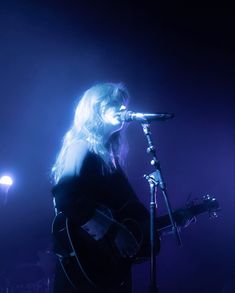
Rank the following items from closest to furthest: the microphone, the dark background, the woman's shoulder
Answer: the woman's shoulder, the microphone, the dark background

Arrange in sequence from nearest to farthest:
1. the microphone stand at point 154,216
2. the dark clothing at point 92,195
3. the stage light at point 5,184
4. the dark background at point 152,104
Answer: the microphone stand at point 154,216 → the dark clothing at point 92,195 → the dark background at point 152,104 → the stage light at point 5,184

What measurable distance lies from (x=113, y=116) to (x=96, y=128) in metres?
0.25

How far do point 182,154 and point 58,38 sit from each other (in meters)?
3.31

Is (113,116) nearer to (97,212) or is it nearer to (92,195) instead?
(92,195)

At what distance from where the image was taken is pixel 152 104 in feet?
22.9

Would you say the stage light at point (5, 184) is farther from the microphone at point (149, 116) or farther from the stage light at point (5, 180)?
the microphone at point (149, 116)

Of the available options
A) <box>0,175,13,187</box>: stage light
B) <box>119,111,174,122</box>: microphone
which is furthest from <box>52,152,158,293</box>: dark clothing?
<box>0,175,13,187</box>: stage light

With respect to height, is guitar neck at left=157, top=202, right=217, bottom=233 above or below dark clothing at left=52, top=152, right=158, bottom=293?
below

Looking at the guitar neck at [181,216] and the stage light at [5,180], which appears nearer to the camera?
the guitar neck at [181,216]

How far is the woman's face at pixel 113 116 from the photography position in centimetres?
278

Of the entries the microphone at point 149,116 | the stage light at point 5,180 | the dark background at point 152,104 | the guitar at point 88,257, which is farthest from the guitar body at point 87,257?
the stage light at point 5,180

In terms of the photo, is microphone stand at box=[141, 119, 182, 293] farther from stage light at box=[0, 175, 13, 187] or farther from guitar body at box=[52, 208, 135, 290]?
stage light at box=[0, 175, 13, 187]

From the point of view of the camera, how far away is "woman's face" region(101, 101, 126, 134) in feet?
9.14

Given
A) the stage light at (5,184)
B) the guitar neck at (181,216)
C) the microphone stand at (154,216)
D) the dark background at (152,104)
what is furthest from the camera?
the stage light at (5,184)
